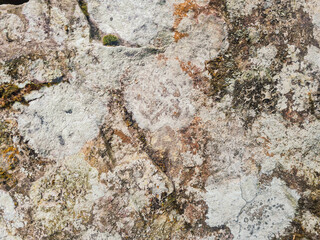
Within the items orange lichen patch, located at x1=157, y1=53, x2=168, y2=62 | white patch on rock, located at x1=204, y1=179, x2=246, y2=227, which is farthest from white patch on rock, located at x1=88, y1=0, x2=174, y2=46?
white patch on rock, located at x1=204, y1=179, x2=246, y2=227

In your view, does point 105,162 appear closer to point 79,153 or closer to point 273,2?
point 79,153

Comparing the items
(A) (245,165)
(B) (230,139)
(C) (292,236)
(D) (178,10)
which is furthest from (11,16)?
(C) (292,236)

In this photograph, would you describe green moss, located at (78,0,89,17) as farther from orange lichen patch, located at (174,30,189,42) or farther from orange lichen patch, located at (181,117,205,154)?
orange lichen patch, located at (181,117,205,154)

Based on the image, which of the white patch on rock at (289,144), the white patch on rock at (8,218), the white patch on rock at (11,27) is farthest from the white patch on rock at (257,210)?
the white patch on rock at (11,27)

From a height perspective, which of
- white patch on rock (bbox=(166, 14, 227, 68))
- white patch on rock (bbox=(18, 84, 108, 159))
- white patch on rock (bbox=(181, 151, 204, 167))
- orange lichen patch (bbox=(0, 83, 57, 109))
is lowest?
white patch on rock (bbox=(181, 151, 204, 167))

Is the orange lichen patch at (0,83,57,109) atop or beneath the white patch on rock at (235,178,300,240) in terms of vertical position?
atop

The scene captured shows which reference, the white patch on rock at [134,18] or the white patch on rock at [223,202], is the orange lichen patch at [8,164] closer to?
the white patch on rock at [134,18]

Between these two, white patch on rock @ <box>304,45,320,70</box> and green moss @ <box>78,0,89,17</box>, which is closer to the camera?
white patch on rock @ <box>304,45,320,70</box>

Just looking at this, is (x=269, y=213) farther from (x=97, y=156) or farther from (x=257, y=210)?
(x=97, y=156)
